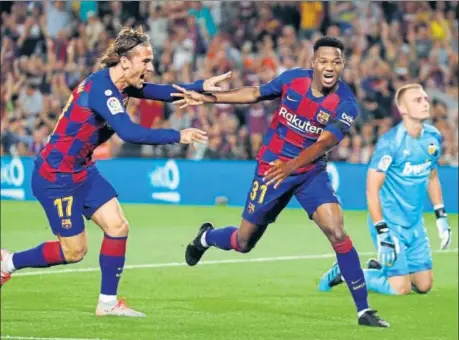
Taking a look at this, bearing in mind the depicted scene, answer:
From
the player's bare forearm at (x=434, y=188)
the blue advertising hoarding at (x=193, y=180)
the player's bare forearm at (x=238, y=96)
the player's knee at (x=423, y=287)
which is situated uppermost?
the player's bare forearm at (x=238, y=96)

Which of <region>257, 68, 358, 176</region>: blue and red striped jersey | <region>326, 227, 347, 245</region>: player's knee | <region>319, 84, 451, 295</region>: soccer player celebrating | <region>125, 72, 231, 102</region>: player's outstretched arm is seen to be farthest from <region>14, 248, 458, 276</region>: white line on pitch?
<region>326, 227, 347, 245</region>: player's knee

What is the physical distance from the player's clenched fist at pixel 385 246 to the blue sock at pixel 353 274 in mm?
999

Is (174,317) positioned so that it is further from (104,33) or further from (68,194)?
(104,33)

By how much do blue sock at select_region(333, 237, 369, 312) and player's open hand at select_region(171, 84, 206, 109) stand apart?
1.61 metres

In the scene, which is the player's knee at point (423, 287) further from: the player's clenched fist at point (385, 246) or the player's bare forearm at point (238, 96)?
the player's bare forearm at point (238, 96)

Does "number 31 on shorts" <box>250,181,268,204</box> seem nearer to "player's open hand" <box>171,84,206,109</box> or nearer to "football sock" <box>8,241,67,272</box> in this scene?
"player's open hand" <box>171,84,206,109</box>

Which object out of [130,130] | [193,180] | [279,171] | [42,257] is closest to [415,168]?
[279,171]

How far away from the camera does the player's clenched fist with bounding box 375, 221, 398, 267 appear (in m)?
11.3

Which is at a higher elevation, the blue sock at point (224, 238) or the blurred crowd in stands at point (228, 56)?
the blue sock at point (224, 238)

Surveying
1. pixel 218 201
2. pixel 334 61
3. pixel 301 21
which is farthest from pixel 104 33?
pixel 334 61

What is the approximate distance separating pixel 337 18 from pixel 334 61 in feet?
49.3

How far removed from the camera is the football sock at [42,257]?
34.3 ft

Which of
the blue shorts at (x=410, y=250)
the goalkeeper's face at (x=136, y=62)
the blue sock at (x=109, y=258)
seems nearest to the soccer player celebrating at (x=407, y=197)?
the blue shorts at (x=410, y=250)

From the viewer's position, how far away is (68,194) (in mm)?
A: 10383
